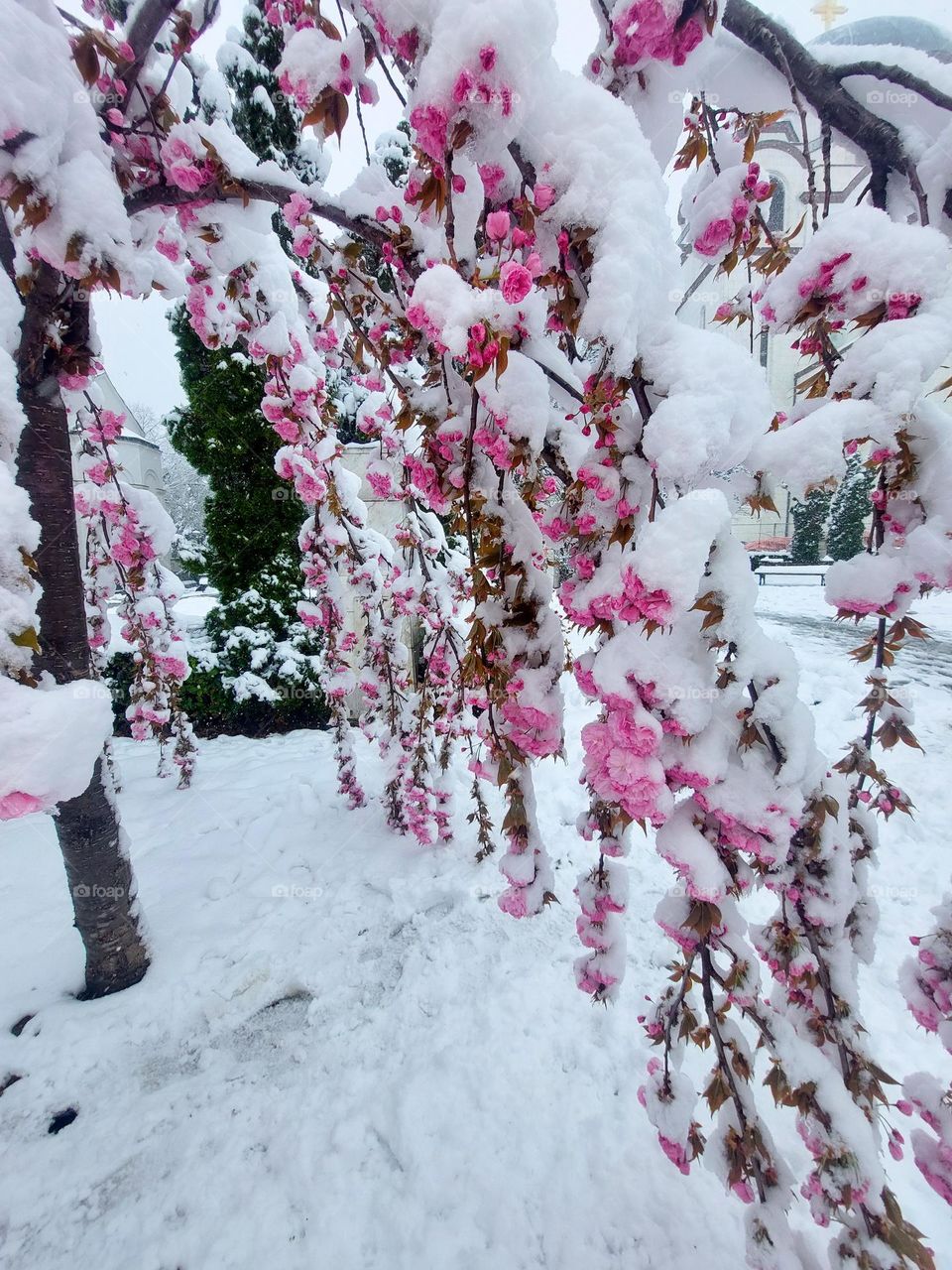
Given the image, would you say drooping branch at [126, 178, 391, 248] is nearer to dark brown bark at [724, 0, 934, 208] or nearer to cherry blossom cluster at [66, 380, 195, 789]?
dark brown bark at [724, 0, 934, 208]

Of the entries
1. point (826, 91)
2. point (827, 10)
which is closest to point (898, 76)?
point (826, 91)

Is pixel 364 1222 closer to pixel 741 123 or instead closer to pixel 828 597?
pixel 828 597

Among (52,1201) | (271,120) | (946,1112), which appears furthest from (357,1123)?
(271,120)

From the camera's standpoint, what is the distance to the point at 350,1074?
237 centimetres

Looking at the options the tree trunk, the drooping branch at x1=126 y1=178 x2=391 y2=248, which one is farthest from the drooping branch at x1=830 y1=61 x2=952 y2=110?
the tree trunk

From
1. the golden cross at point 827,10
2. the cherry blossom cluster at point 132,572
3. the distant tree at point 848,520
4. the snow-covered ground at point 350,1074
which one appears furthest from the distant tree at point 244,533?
the distant tree at point 848,520

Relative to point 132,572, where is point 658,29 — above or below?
above

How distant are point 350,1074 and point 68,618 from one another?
2.28m

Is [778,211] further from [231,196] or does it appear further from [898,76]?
[231,196]

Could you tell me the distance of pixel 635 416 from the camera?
1.04 meters

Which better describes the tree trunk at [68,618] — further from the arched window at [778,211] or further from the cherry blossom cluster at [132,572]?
the arched window at [778,211]

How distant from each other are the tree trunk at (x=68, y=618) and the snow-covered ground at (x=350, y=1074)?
30 cm

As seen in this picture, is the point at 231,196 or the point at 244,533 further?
the point at 244,533

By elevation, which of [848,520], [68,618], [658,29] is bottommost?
[68,618]
